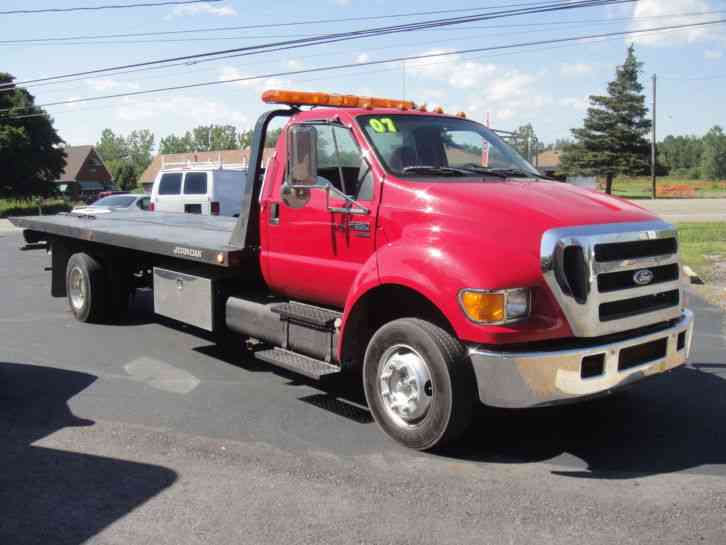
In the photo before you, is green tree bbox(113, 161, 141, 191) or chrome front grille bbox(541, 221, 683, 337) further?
green tree bbox(113, 161, 141, 191)

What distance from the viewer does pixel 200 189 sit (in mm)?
16547

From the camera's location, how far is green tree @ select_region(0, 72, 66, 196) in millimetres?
50344

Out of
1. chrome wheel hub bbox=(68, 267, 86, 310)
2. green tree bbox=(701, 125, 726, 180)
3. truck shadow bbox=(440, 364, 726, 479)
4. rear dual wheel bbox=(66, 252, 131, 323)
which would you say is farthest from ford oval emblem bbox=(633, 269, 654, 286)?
green tree bbox=(701, 125, 726, 180)

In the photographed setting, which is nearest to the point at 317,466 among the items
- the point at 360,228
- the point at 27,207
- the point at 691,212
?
the point at 360,228

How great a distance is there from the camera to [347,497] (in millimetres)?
4184

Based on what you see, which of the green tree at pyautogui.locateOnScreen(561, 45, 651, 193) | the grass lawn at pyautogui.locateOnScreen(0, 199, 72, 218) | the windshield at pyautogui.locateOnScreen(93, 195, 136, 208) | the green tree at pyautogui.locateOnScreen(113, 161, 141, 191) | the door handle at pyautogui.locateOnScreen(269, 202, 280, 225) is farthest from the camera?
the green tree at pyautogui.locateOnScreen(113, 161, 141, 191)

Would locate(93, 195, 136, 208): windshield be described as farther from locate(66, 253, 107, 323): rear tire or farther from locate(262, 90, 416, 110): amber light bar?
locate(262, 90, 416, 110): amber light bar

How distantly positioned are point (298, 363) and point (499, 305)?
196 cm

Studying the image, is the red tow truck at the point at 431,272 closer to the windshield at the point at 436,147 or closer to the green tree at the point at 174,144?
the windshield at the point at 436,147

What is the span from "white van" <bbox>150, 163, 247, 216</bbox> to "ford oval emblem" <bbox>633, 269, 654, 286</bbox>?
12.6 metres

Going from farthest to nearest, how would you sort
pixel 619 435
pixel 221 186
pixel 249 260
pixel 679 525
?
pixel 221 186 < pixel 249 260 < pixel 619 435 < pixel 679 525

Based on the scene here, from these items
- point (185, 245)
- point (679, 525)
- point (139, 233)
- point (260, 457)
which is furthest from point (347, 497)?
point (139, 233)

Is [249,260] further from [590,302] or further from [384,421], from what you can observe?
[590,302]

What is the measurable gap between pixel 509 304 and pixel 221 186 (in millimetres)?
12920
